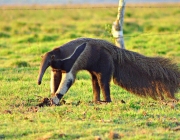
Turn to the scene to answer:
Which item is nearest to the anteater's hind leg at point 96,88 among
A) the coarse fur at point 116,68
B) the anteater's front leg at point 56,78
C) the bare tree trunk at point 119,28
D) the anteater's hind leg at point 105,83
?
the coarse fur at point 116,68

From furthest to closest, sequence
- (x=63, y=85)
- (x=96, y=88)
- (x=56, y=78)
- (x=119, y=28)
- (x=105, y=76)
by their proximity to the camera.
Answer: (x=119, y=28)
(x=96, y=88)
(x=56, y=78)
(x=105, y=76)
(x=63, y=85)

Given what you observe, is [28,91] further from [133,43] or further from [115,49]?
[133,43]

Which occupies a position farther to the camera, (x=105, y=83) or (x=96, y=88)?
(x=96, y=88)

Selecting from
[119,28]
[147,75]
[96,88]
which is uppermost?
[119,28]

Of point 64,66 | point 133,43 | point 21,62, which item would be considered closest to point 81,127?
point 64,66

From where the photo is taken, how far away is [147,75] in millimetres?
10164

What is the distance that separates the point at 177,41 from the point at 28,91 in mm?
10128

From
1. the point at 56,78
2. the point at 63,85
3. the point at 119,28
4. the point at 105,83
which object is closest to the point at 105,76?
the point at 105,83

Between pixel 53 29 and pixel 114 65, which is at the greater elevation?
pixel 53 29

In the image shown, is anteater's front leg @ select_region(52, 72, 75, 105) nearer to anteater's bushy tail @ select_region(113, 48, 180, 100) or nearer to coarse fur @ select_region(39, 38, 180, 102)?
coarse fur @ select_region(39, 38, 180, 102)

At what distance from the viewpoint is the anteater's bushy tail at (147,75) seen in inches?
395

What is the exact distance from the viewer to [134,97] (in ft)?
35.5

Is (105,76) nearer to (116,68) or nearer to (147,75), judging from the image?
(116,68)

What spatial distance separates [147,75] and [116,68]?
567 mm
